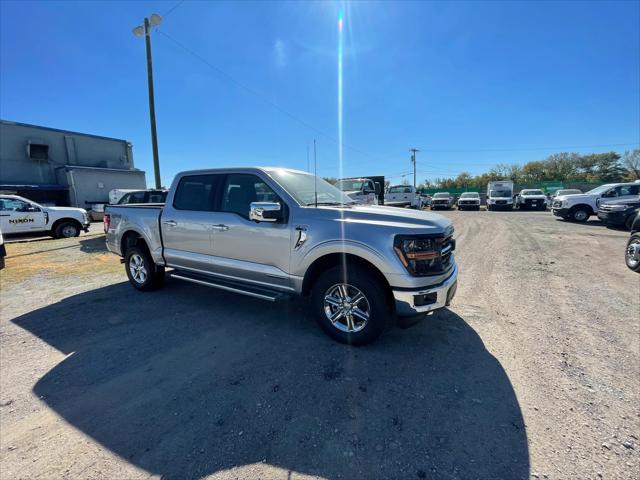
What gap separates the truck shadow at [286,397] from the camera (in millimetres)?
1910

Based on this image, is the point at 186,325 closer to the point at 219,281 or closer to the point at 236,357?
the point at 219,281

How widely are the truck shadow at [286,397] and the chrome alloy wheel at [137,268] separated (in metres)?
1.22

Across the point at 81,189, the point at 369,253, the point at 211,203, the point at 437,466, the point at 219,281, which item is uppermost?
the point at 81,189

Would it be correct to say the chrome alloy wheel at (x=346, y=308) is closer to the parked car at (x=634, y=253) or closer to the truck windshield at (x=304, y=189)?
the truck windshield at (x=304, y=189)

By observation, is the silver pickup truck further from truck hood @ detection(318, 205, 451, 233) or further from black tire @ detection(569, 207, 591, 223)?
black tire @ detection(569, 207, 591, 223)

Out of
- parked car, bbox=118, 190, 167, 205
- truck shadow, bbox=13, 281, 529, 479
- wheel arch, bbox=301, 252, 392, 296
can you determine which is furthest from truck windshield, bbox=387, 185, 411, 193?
wheel arch, bbox=301, 252, 392, 296

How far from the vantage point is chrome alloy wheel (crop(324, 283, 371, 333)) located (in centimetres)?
316

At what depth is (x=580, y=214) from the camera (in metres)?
14.4

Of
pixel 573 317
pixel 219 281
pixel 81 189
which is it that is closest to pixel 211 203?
pixel 219 281

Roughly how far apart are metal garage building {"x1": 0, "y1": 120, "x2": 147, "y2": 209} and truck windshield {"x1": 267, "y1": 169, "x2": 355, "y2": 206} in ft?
89.6

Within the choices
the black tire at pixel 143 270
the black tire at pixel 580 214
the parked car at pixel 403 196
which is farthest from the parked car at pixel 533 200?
the black tire at pixel 143 270

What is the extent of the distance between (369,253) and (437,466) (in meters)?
1.71

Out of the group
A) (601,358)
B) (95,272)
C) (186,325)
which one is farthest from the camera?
(95,272)

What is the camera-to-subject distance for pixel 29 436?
212 cm
